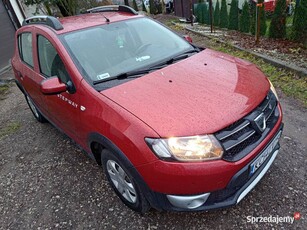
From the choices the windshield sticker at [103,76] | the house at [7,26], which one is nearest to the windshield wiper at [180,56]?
the windshield sticker at [103,76]

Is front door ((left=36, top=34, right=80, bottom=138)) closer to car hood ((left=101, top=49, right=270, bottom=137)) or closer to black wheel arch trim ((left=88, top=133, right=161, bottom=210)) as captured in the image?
car hood ((left=101, top=49, right=270, bottom=137))

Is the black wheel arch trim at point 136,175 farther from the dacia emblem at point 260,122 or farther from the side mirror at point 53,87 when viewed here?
the dacia emblem at point 260,122

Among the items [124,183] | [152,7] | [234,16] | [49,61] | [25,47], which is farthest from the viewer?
[152,7]

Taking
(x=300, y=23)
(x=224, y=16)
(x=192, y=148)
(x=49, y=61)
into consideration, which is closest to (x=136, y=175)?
(x=192, y=148)

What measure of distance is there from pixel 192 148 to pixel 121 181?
853mm

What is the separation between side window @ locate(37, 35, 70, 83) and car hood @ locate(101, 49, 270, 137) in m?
0.69

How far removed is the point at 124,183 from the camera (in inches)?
89.0

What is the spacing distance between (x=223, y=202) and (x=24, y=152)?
2.94 m

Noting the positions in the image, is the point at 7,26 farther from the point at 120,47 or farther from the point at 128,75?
the point at 128,75

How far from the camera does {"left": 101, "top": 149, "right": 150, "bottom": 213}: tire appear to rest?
2086 mm

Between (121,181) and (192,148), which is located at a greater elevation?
(192,148)

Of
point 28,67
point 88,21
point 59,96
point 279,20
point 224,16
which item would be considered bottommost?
point 224,16

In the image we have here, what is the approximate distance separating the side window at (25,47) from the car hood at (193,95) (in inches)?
69.8

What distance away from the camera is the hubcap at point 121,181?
2203mm
